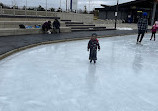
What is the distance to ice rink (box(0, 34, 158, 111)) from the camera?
372 centimetres

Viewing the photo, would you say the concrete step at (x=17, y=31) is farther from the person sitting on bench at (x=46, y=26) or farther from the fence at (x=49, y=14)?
the fence at (x=49, y=14)

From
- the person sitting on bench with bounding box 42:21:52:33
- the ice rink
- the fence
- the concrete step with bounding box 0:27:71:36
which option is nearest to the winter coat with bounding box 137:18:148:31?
the ice rink

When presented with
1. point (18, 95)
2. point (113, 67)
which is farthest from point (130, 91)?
point (18, 95)

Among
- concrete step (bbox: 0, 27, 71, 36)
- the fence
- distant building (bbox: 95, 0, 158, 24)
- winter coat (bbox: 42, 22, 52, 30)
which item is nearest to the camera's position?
concrete step (bbox: 0, 27, 71, 36)

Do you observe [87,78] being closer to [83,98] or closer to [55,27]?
[83,98]

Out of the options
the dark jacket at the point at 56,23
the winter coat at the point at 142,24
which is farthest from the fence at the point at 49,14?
the winter coat at the point at 142,24

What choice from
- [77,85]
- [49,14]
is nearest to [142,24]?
[77,85]

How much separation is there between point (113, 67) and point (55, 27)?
1215cm

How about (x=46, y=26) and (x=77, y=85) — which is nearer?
(x=77, y=85)

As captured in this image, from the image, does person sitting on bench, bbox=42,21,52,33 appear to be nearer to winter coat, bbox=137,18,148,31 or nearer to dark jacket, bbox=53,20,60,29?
dark jacket, bbox=53,20,60,29

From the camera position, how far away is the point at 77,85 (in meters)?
4.87

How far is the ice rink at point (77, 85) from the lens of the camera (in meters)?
3.72

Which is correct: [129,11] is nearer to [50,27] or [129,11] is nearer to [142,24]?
[50,27]

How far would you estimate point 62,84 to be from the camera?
4914 mm
